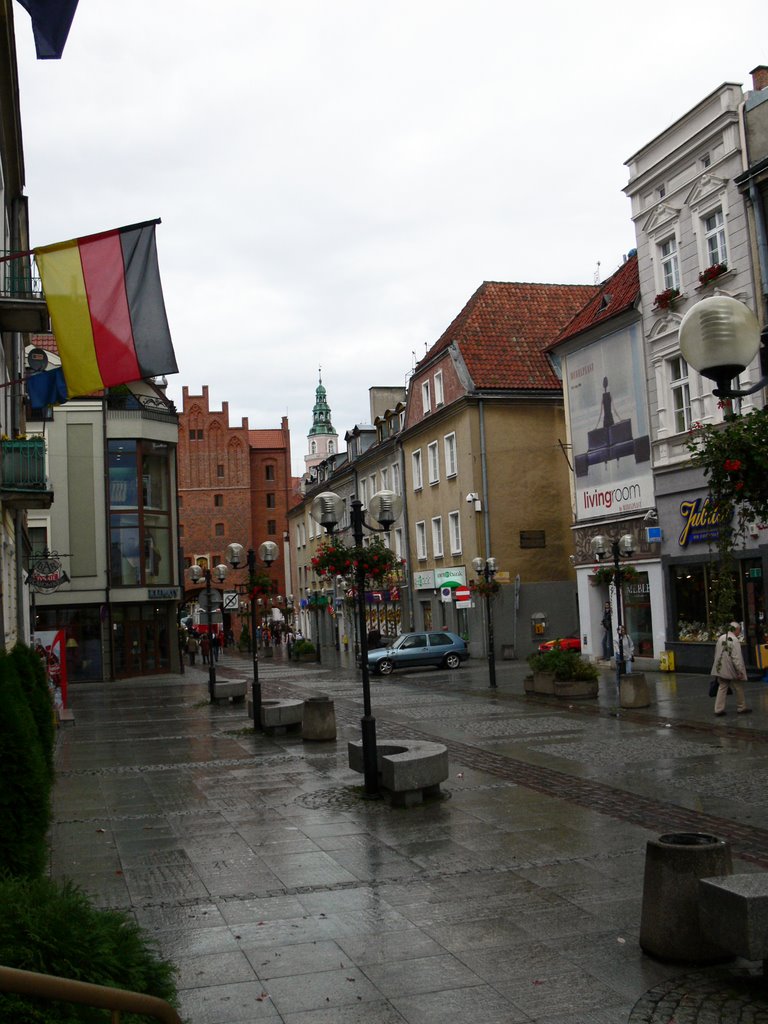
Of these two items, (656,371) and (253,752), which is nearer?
(253,752)

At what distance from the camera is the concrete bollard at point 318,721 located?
1617cm

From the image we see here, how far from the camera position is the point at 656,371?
2819cm

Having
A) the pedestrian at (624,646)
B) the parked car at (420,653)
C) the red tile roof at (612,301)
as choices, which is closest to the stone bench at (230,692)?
the pedestrian at (624,646)

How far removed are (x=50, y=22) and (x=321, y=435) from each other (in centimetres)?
13284

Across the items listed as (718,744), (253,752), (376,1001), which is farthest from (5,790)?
(718,744)

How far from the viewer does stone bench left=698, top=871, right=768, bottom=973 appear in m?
5.17

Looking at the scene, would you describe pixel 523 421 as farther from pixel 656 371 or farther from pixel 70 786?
pixel 70 786

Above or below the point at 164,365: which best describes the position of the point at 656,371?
above

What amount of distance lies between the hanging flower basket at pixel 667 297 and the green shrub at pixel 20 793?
23883 mm

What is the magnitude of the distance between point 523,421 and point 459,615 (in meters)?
8.45

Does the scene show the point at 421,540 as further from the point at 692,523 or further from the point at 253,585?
the point at 253,585

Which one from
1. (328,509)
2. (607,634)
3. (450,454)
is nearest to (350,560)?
(328,509)

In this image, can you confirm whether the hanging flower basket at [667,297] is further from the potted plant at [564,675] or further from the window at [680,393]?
the potted plant at [564,675]

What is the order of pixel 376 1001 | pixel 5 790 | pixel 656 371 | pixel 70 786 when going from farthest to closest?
pixel 656 371, pixel 70 786, pixel 5 790, pixel 376 1001
